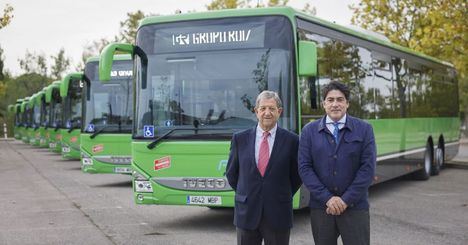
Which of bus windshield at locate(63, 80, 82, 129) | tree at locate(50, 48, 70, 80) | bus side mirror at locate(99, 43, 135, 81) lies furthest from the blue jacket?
Result: tree at locate(50, 48, 70, 80)

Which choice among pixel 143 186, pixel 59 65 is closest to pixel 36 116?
pixel 143 186

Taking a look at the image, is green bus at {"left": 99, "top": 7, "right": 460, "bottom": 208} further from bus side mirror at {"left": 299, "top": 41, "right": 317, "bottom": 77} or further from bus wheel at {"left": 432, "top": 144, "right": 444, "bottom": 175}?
bus wheel at {"left": 432, "top": 144, "right": 444, "bottom": 175}

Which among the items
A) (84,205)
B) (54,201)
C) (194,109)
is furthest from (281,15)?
(54,201)

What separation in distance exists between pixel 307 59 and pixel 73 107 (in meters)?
17.8

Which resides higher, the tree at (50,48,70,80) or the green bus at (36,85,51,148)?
the tree at (50,48,70,80)

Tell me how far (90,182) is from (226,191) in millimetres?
9633

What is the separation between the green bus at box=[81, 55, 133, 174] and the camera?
664 inches

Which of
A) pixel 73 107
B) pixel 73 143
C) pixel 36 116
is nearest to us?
pixel 73 143

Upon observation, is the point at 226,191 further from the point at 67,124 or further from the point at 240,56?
the point at 67,124

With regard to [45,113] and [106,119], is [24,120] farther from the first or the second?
[106,119]

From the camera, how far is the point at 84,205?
43.1 ft

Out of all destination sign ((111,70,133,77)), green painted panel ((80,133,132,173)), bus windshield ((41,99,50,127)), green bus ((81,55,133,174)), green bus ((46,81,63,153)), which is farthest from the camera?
bus windshield ((41,99,50,127))

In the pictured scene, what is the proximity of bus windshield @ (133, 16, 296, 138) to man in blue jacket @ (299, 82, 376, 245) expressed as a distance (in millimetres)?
4161

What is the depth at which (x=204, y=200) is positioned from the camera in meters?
9.71
